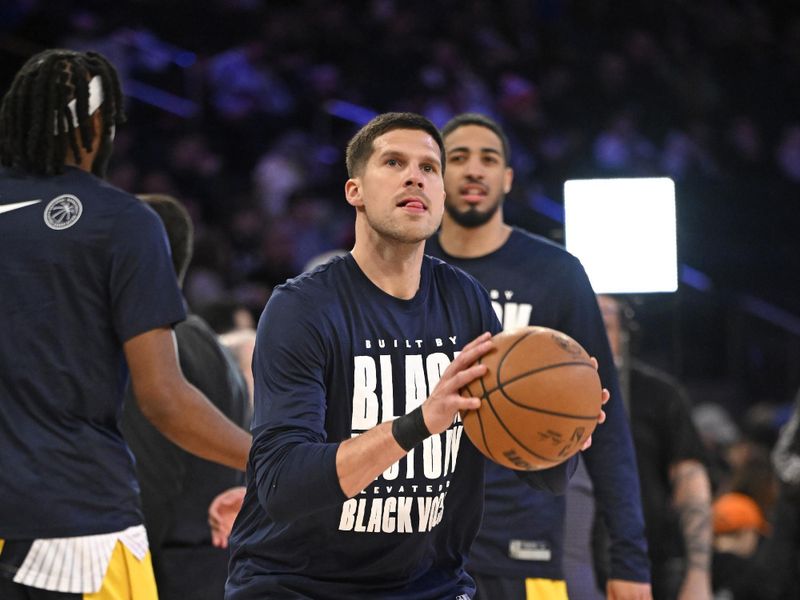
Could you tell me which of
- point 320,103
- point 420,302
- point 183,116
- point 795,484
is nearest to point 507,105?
point 320,103

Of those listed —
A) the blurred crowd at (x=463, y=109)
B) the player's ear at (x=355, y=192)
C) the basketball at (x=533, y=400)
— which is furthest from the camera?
the blurred crowd at (x=463, y=109)

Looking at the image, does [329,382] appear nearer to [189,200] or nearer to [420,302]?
[420,302]

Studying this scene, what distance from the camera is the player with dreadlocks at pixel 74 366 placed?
3256 mm

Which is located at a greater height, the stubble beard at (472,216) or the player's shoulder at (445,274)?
the stubble beard at (472,216)

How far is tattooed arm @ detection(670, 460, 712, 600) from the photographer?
5914 mm

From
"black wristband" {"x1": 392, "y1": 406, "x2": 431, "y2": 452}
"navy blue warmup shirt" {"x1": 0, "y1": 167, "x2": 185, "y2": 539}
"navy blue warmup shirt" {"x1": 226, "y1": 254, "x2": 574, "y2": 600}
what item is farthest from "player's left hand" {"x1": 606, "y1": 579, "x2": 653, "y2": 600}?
"black wristband" {"x1": 392, "y1": 406, "x2": 431, "y2": 452}

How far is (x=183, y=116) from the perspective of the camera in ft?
38.9

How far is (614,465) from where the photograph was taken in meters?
4.50

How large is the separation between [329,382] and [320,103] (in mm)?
9113

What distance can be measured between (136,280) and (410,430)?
0.98 meters

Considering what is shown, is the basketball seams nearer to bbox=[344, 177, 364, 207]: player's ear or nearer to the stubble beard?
bbox=[344, 177, 364, 207]: player's ear

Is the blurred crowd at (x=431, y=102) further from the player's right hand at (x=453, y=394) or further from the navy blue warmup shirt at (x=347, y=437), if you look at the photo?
the player's right hand at (x=453, y=394)

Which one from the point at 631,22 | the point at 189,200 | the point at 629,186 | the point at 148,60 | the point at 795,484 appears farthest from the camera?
the point at 631,22

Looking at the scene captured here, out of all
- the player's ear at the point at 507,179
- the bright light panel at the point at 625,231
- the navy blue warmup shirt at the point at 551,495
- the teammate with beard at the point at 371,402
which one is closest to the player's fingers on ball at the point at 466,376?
the teammate with beard at the point at 371,402
